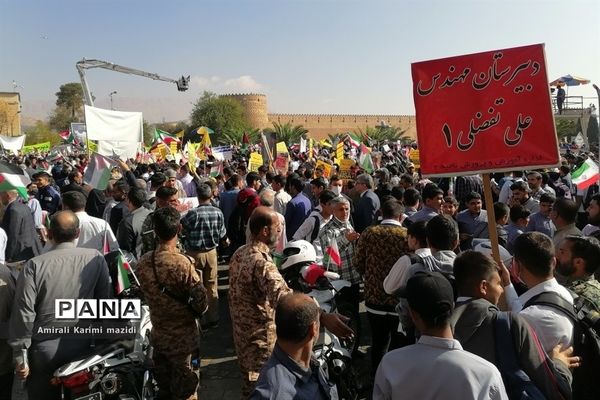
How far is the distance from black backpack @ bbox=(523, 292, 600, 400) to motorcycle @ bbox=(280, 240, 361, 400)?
1339 mm

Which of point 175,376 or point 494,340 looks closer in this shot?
point 494,340

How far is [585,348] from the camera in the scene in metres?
2.47

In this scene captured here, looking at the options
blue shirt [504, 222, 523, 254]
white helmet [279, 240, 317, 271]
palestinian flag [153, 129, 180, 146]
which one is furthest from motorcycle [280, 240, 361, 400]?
palestinian flag [153, 129, 180, 146]

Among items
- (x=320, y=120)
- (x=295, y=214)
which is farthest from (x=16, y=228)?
(x=320, y=120)

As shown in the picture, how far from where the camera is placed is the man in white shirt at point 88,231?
4.96 m

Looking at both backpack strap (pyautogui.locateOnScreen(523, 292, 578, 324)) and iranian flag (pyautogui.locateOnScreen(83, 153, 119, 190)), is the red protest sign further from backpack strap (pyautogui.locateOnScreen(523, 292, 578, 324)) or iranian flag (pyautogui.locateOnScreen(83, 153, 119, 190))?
iranian flag (pyautogui.locateOnScreen(83, 153, 119, 190))

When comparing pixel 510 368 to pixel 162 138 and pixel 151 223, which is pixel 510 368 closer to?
pixel 151 223

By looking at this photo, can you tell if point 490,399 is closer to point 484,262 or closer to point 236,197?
point 484,262

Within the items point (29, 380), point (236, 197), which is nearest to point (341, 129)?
point (236, 197)

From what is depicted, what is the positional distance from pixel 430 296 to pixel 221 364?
375cm

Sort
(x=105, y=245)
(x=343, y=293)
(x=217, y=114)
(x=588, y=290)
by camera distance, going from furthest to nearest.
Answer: (x=217, y=114)
(x=343, y=293)
(x=105, y=245)
(x=588, y=290)

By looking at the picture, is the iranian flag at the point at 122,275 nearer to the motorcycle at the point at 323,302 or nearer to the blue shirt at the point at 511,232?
the motorcycle at the point at 323,302

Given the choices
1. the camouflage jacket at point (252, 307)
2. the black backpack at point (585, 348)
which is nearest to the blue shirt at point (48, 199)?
the camouflage jacket at point (252, 307)

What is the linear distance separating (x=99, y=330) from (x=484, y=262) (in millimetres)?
2694
